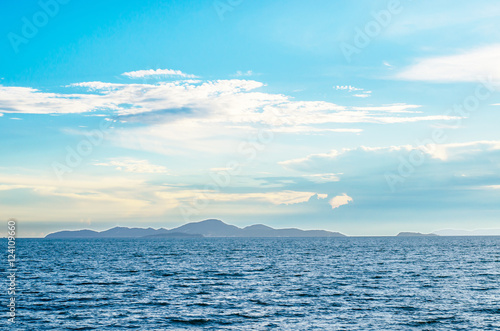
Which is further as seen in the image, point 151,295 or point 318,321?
point 151,295

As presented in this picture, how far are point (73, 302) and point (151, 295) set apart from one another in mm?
7870

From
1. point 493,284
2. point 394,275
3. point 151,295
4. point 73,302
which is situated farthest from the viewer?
point 394,275

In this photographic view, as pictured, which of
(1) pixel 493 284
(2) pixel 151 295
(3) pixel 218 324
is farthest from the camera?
(1) pixel 493 284

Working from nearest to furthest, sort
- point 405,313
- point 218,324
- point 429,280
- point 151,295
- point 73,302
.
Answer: point 218,324 < point 405,313 < point 73,302 < point 151,295 < point 429,280

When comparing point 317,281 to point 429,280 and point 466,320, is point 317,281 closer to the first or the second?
point 429,280

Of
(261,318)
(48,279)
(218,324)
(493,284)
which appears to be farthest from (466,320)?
(48,279)

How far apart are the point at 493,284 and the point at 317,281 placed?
21.9 m

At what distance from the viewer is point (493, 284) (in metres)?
57.9

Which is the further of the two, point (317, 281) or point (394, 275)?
point (394, 275)

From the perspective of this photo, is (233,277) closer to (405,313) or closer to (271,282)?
(271,282)

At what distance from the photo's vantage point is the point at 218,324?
35.5 metres

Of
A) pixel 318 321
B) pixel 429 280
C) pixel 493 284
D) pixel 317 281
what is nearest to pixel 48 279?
pixel 317 281

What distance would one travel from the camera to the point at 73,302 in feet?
145

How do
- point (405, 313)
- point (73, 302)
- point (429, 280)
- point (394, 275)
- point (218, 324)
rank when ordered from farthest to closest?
point (394, 275)
point (429, 280)
point (73, 302)
point (405, 313)
point (218, 324)
